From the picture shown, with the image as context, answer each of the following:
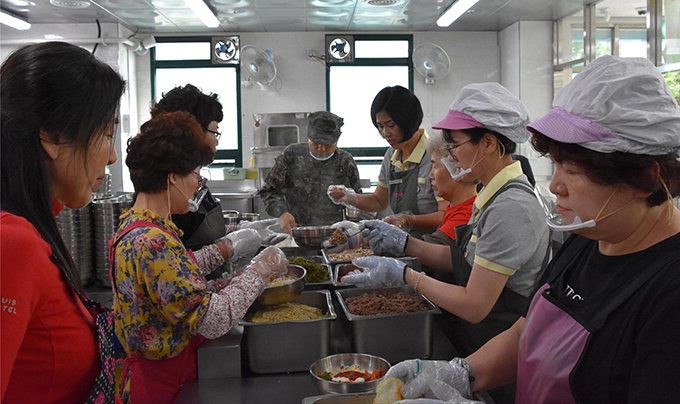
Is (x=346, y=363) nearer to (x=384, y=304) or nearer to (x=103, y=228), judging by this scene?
(x=384, y=304)

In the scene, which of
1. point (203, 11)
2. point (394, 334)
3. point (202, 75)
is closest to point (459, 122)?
point (394, 334)

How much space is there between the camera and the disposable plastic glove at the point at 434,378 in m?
1.44

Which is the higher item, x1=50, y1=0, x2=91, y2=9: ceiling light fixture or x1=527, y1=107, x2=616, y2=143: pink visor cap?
x1=50, y1=0, x2=91, y2=9: ceiling light fixture

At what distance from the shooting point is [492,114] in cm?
208

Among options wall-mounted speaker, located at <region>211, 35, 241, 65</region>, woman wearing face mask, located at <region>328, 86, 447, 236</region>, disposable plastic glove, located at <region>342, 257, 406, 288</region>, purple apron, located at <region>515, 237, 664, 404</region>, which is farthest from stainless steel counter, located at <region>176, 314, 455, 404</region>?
wall-mounted speaker, located at <region>211, 35, 241, 65</region>

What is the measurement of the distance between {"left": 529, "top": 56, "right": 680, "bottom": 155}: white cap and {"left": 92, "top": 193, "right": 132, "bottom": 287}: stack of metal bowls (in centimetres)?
319

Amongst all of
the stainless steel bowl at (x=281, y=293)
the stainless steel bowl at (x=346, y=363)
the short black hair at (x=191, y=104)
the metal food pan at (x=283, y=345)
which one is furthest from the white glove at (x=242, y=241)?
the stainless steel bowl at (x=346, y=363)

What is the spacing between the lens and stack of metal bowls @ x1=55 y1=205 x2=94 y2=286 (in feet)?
11.8

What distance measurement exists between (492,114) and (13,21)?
736 cm

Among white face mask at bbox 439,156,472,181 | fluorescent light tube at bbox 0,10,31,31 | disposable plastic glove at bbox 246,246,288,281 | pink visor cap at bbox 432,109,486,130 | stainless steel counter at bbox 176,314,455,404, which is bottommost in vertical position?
Result: stainless steel counter at bbox 176,314,455,404

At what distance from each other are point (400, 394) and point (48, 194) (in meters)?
1.05

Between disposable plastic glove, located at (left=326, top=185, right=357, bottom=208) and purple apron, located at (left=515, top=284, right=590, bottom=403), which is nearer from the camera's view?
purple apron, located at (left=515, top=284, right=590, bottom=403)

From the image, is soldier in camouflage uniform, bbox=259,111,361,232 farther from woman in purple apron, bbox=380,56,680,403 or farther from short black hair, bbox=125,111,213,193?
woman in purple apron, bbox=380,56,680,403

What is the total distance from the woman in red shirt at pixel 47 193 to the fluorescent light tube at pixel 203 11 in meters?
5.42
